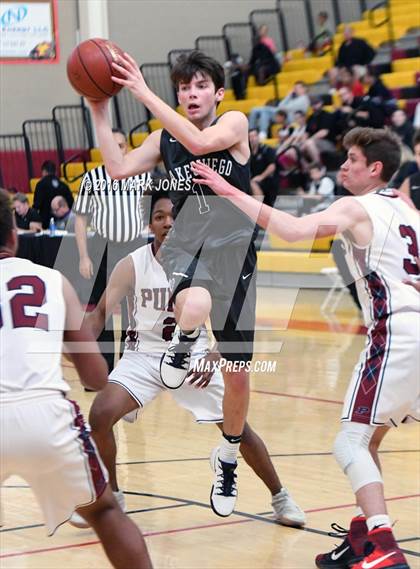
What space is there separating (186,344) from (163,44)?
16.3 metres

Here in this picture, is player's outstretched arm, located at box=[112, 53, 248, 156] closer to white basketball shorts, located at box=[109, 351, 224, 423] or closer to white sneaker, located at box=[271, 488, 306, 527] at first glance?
white basketball shorts, located at box=[109, 351, 224, 423]

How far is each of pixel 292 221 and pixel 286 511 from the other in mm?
1551

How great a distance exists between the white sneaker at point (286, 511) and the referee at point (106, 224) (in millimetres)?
3384

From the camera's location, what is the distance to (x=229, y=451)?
5.09 metres

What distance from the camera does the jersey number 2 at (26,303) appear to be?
340 centimetres

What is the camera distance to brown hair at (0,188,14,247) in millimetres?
3395

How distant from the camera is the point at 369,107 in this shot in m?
14.5

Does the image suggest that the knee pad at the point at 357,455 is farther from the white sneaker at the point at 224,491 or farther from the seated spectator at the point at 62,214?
the seated spectator at the point at 62,214

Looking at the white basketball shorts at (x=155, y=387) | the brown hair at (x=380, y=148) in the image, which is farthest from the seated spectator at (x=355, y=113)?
the brown hair at (x=380, y=148)

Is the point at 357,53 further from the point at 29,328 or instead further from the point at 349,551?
the point at 29,328

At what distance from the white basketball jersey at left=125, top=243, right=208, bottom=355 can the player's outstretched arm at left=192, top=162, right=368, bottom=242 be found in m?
1.47

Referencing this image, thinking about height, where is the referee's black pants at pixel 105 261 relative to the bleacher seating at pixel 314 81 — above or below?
below

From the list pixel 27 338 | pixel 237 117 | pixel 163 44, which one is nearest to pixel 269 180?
pixel 163 44

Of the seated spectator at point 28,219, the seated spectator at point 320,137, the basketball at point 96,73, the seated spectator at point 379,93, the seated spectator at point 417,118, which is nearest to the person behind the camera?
the basketball at point 96,73
